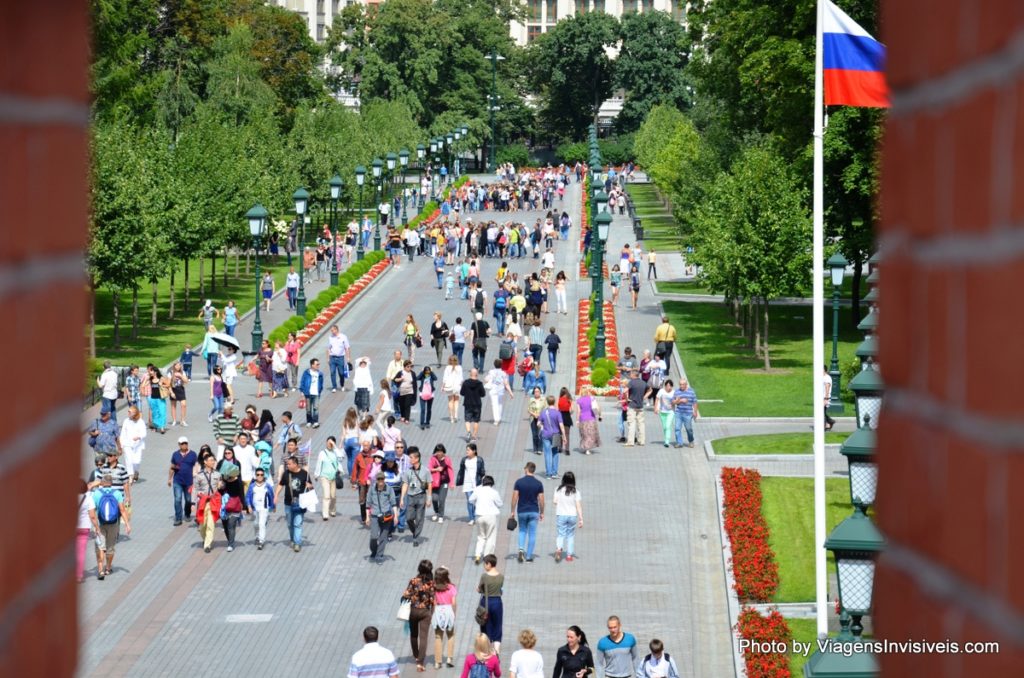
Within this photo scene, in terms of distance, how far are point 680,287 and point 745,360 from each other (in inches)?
703

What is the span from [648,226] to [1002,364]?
297ft

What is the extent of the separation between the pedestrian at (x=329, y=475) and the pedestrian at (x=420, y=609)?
21.8 ft

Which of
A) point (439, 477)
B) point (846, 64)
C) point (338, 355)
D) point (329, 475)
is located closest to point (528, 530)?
point (439, 477)

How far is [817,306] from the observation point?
1948 centimetres

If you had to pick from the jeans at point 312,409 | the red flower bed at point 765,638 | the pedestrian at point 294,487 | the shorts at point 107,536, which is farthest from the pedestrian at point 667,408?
the shorts at point 107,536

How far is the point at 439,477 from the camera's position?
24969 mm

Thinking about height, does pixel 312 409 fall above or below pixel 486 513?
above

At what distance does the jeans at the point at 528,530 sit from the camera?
2273cm

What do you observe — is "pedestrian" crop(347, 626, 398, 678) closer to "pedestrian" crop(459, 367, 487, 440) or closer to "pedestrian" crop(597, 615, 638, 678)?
"pedestrian" crop(597, 615, 638, 678)

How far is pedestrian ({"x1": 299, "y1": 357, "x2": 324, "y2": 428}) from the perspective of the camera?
32.0 meters

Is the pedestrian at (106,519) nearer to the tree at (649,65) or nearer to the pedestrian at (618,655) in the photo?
the pedestrian at (618,655)

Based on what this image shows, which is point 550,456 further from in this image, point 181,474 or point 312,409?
point 181,474

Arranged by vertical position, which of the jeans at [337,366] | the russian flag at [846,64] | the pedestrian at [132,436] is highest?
the russian flag at [846,64]

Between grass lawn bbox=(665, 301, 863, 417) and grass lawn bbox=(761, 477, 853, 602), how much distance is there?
23.5 ft
